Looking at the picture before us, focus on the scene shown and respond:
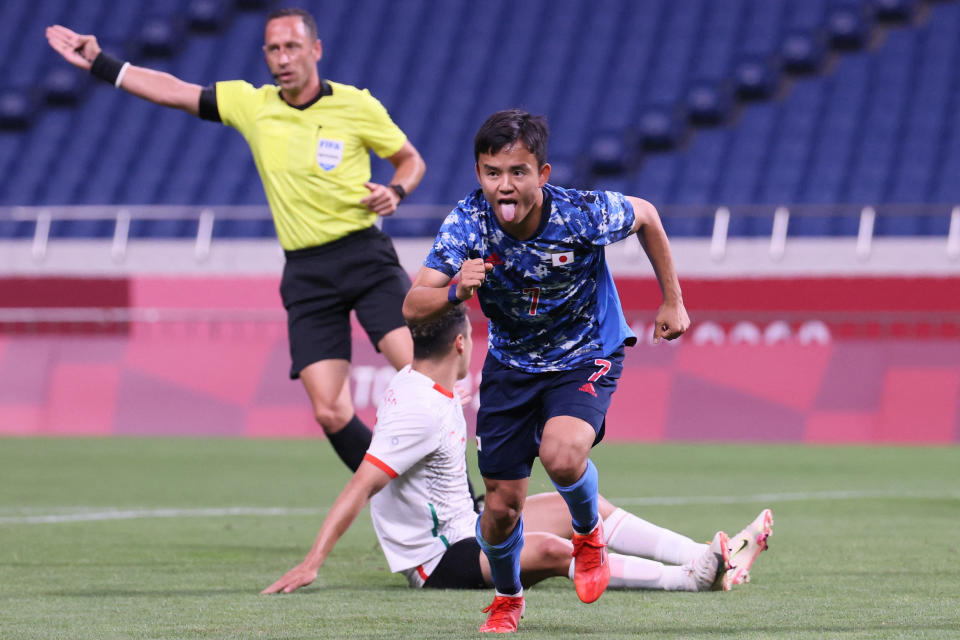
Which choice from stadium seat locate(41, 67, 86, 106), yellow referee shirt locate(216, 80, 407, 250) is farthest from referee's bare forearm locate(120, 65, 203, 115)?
stadium seat locate(41, 67, 86, 106)

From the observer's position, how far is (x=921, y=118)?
2014 cm

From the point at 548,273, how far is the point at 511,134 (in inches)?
19.9

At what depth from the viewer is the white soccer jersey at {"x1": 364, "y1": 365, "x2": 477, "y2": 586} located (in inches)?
237

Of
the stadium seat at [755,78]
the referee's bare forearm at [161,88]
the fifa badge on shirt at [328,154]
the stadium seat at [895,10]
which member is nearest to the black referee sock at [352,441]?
the fifa badge on shirt at [328,154]

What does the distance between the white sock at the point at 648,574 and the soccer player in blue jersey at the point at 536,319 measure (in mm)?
829

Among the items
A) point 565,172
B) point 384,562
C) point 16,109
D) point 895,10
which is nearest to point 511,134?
point 384,562

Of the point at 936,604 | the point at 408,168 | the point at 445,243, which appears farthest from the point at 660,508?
the point at 445,243

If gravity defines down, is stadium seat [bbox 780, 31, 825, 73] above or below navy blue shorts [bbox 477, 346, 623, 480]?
above

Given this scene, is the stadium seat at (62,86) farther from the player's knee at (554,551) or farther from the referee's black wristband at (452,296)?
the referee's black wristband at (452,296)

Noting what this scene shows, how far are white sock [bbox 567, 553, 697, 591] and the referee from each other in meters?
1.88

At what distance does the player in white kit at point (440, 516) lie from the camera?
5918mm

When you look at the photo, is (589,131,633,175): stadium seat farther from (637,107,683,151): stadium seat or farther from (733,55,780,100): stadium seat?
(733,55,780,100): stadium seat

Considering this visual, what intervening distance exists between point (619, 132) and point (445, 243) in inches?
646

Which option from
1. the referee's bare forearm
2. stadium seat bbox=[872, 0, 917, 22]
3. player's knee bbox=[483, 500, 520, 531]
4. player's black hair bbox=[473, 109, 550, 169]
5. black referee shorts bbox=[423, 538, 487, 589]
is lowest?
black referee shorts bbox=[423, 538, 487, 589]
